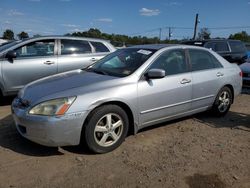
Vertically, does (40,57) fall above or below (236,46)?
below

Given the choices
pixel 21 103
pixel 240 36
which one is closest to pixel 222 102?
pixel 21 103

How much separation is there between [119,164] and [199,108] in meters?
2.26

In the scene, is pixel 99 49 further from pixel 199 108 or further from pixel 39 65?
pixel 199 108

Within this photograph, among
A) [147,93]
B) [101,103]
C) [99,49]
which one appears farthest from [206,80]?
[99,49]

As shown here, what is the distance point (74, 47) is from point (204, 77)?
350cm

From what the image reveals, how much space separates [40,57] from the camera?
6.72 metres

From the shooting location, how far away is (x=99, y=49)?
773cm

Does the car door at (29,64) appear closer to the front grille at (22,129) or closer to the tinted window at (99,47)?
the tinted window at (99,47)

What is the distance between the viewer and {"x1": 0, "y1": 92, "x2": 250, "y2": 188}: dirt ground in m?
3.28

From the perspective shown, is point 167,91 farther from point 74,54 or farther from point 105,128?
point 74,54

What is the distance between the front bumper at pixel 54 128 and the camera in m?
3.55

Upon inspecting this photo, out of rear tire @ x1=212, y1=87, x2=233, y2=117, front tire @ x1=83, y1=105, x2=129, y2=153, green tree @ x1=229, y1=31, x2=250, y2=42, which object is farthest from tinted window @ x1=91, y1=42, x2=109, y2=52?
green tree @ x1=229, y1=31, x2=250, y2=42

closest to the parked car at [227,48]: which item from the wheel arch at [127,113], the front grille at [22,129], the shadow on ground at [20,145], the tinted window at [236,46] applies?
the tinted window at [236,46]

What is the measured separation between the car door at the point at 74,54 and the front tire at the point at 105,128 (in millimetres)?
3389
